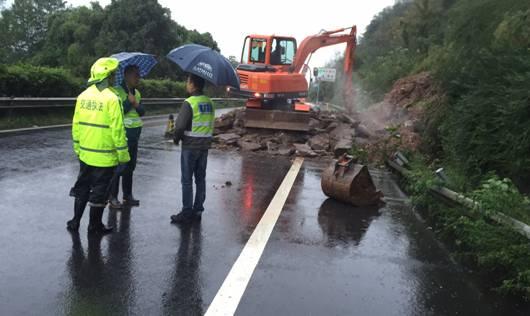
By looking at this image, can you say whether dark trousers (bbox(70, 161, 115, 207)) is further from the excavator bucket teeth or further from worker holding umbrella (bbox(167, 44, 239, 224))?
the excavator bucket teeth

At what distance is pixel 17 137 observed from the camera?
1272 centimetres

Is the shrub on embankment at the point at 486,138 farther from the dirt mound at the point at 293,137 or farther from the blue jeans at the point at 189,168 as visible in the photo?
the blue jeans at the point at 189,168

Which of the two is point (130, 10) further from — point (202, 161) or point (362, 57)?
point (202, 161)

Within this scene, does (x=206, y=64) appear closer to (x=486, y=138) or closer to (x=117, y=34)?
(x=486, y=138)

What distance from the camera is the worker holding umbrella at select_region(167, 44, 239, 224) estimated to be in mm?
6230

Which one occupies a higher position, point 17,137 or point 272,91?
point 272,91

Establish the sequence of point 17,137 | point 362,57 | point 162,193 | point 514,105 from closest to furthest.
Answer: point 514,105 → point 162,193 → point 17,137 → point 362,57

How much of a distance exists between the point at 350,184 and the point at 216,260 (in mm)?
3368

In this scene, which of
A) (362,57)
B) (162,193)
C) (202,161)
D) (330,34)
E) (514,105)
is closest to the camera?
(202,161)

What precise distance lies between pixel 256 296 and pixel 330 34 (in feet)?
52.9

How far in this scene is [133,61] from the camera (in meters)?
7.00

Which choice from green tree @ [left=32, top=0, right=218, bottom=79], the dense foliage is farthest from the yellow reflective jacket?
green tree @ [left=32, top=0, right=218, bottom=79]

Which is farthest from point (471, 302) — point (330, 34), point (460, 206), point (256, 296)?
point (330, 34)

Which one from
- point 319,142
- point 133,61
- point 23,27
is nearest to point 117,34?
point 319,142
